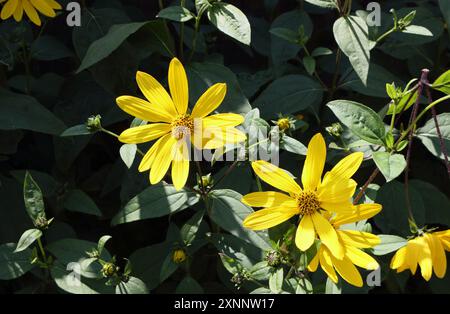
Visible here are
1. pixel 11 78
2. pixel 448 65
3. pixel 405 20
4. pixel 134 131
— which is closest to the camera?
pixel 134 131

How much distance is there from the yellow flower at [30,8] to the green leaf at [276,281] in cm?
73

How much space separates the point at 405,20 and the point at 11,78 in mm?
969

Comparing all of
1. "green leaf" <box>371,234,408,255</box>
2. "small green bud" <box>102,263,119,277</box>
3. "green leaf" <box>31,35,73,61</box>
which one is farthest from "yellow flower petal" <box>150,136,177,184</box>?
"green leaf" <box>31,35,73,61</box>

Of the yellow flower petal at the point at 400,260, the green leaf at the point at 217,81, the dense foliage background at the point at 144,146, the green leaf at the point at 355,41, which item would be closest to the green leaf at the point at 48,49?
the dense foliage background at the point at 144,146

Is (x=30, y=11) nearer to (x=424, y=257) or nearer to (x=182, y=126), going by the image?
(x=182, y=126)

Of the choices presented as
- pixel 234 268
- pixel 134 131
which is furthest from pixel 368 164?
pixel 134 131

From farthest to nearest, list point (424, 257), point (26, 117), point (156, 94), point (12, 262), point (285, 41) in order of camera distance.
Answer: point (285, 41) → point (26, 117) → point (12, 262) → point (156, 94) → point (424, 257)

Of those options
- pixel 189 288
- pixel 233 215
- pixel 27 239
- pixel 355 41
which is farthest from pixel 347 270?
pixel 27 239

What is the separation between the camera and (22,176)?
1.43m

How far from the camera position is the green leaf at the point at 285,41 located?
154cm

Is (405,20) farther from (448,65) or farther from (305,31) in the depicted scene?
(448,65)

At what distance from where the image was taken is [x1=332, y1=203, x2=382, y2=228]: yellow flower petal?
109 centimetres

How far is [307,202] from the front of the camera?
1.14 meters

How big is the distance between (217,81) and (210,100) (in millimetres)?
251
